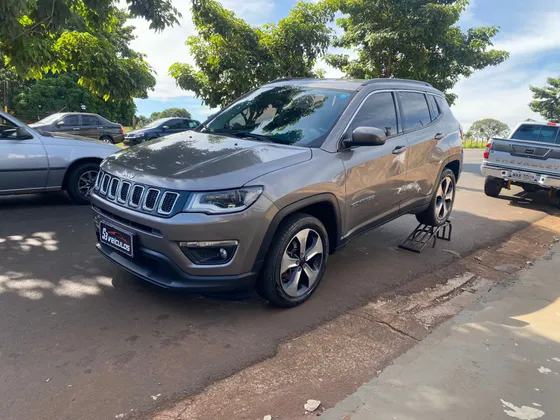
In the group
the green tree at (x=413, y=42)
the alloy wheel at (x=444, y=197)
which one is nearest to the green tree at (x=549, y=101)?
the green tree at (x=413, y=42)

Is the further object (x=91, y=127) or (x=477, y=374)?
(x=91, y=127)

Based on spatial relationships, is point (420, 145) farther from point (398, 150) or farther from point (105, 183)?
point (105, 183)

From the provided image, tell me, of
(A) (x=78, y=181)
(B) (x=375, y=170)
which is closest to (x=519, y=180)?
(B) (x=375, y=170)

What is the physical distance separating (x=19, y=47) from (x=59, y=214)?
108 inches

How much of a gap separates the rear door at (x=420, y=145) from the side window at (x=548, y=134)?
16.5 feet

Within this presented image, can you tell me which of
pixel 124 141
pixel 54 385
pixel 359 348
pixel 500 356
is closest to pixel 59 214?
pixel 54 385

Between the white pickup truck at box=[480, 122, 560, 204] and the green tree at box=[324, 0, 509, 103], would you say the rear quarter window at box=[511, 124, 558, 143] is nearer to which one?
the white pickup truck at box=[480, 122, 560, 204]

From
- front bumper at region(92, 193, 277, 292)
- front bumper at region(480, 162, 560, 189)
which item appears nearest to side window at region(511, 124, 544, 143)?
front bumper at region(480, 162, 560, 189)

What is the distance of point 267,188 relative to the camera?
9.94ft

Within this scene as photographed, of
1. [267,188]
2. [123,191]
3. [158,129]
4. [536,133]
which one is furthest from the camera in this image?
[158,129]

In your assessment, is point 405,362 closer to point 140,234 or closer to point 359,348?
point 359,348

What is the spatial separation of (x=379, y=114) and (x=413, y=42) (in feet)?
26.5

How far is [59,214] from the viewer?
5.98 meters

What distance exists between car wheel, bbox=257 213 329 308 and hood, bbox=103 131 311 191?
503mm
